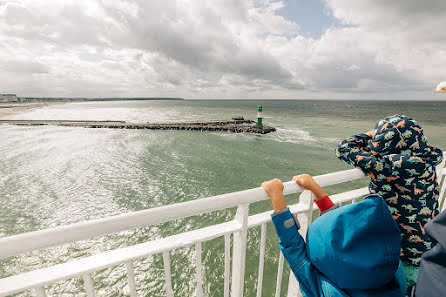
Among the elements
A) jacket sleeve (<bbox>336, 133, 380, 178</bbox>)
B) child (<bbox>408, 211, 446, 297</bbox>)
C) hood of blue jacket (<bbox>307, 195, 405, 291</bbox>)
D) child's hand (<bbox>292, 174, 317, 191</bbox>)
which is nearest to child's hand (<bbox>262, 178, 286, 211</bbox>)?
child's hand (<bbox>292, 174, 317, 191</bbox>)

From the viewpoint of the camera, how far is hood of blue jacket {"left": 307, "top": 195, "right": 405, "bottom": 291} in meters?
1.07

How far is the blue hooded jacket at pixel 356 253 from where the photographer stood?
107 centimetres

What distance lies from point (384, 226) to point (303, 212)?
0.72 m

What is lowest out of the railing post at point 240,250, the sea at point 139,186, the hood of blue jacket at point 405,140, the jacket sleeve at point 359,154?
the sea at point 139,186

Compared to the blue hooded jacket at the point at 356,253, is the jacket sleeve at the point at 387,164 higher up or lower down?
higher up

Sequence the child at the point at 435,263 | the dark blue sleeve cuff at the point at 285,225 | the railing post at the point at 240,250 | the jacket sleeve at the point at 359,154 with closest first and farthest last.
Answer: the child at the point at 435,263, the dark blue sleeve cuff at the point at 285,225, the railing post at the point at 240,250, the jacket sleeve at the point at 359,154

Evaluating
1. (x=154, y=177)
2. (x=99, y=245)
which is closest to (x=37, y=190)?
(x=154, y=177)

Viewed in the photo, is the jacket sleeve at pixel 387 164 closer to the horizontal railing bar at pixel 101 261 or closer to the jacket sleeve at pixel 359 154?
the jacket sleeve at pixel 359 154

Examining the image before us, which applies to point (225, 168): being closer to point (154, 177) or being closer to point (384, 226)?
point (154, 177)

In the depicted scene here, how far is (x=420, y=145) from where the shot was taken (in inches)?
75.1

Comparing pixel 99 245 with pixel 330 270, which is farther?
pixel 99 245

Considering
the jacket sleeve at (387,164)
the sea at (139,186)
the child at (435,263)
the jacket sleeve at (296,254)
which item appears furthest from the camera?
the sea at (139,186)

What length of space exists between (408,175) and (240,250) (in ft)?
5.56

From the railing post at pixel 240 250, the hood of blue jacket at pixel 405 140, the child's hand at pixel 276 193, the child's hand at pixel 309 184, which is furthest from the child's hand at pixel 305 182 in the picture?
the hood of blue jacket at pixel 405 140
